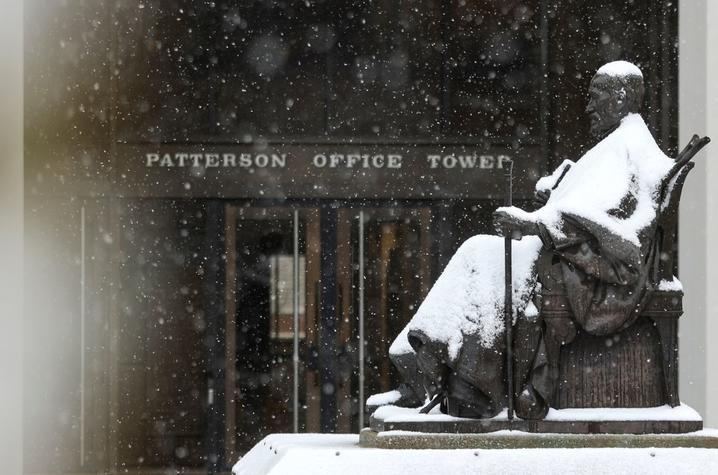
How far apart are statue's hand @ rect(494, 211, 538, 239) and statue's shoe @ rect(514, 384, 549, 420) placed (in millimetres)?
686

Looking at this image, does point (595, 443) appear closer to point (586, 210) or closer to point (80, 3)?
point (586, 210)

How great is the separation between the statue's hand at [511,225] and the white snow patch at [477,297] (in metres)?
0.22

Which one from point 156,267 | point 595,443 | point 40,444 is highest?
point 156,267

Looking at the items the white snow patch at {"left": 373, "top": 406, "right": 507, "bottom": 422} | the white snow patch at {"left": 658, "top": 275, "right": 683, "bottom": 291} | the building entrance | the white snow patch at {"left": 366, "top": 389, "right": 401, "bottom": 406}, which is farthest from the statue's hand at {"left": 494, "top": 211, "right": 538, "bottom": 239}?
the building entrance

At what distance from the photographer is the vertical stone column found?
10.8 m

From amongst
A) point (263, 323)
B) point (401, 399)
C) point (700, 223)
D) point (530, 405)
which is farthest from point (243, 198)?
point (530, 405)

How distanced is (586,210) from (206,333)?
632 centimetres

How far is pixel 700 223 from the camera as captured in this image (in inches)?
431

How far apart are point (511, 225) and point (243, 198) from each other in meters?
6.08

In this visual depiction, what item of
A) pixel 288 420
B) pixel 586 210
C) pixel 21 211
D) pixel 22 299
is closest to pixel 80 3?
pixel 21 211

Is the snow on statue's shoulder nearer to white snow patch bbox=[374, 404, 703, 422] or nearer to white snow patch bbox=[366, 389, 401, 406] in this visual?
white snow patch bbox=[374, 404, 703, 422]

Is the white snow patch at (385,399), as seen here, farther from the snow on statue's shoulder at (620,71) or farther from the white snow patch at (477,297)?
the snow on statue's shoulder at (620,71)

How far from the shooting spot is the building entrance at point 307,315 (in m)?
11.5

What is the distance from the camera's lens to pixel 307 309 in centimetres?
1152
